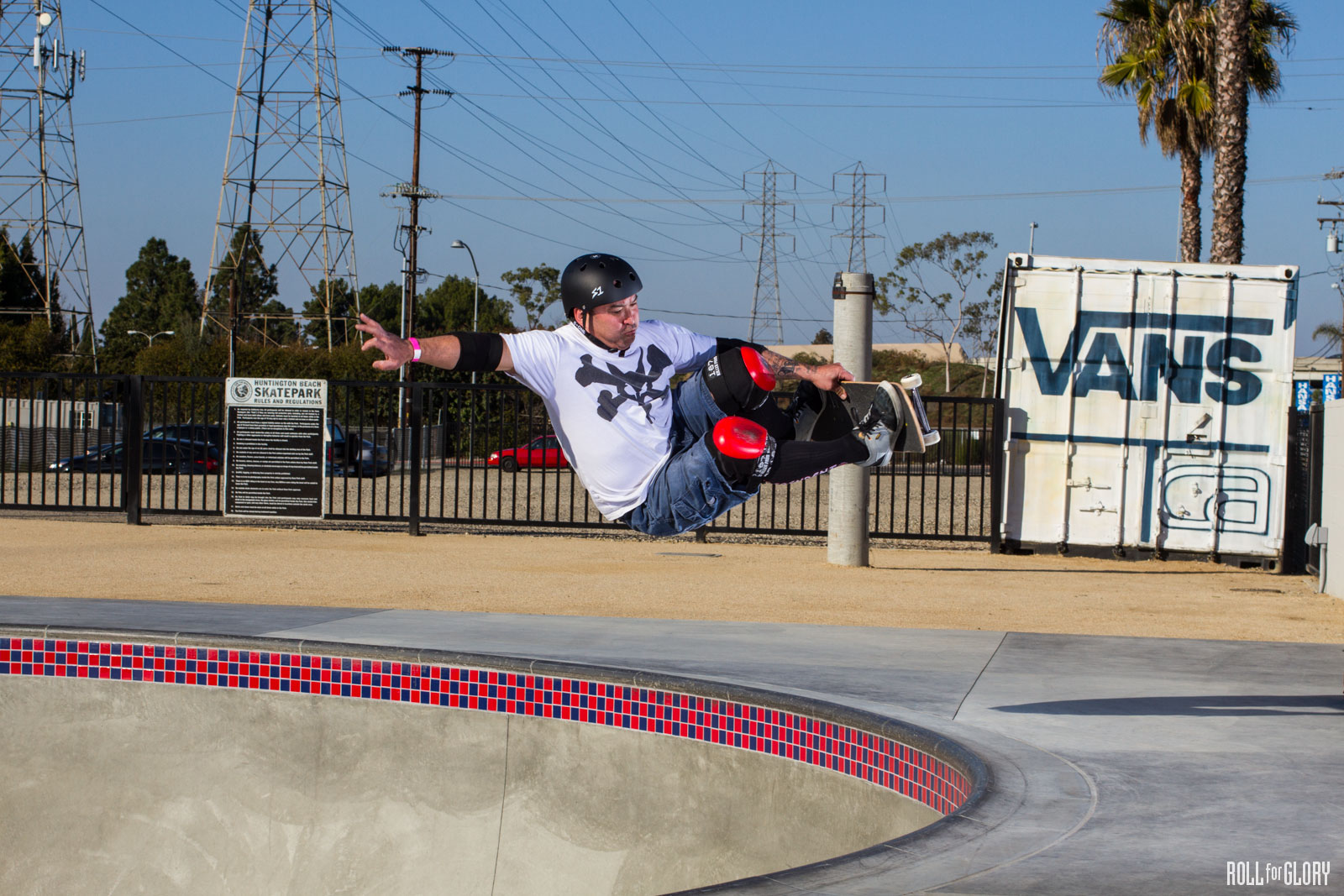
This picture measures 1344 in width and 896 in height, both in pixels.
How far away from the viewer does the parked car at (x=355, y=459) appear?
16.1m

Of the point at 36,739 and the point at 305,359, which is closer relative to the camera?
the point at 36,739

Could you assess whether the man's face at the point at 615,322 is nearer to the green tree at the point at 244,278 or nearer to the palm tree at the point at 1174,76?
the palm tree at the point at 1174,76

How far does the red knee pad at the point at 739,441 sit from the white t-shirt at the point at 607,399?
0.34m

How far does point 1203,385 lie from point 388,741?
11010 mm

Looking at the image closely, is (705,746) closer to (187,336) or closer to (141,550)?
(141,550)

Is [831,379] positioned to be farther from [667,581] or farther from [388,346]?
[667,581]

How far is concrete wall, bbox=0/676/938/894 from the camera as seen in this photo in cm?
544

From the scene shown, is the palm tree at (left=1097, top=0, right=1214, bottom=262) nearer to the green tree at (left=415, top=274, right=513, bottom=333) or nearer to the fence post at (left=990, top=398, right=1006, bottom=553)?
the fence post at (left=990, top=398, right=1006, bottom=553)

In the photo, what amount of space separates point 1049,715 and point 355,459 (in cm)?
1781

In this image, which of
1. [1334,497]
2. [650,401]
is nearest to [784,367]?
[650,401]

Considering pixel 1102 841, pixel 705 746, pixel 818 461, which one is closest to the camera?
pixel 1102 841

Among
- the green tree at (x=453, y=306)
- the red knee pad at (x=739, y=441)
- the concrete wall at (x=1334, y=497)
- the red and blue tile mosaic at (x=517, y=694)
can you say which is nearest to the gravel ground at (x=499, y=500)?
the concrete wall at (x=1334, y=497)

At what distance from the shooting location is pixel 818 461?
4.24 m

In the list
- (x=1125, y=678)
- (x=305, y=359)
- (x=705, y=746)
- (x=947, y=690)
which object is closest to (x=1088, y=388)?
(x=1125, y=678)
